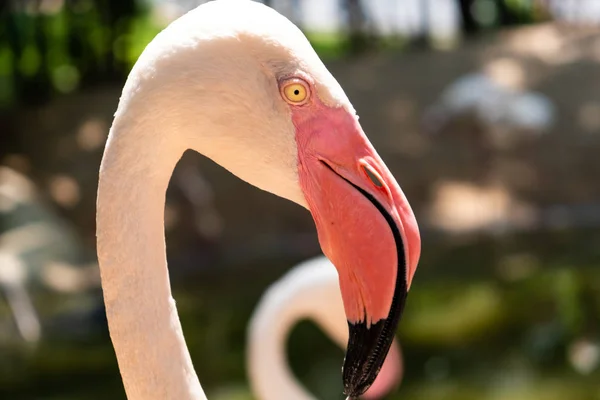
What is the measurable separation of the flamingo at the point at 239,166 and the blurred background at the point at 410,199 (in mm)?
4171

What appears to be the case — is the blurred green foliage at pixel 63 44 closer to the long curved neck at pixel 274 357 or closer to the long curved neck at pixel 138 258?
the long curved neck at pixel 274 357

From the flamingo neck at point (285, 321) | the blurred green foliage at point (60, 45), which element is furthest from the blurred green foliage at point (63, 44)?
the flamingo neck at point (285, 321)

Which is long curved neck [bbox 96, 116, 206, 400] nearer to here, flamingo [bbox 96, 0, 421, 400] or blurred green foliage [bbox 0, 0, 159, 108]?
flamingo [bbox 96, 0, 421, 400]

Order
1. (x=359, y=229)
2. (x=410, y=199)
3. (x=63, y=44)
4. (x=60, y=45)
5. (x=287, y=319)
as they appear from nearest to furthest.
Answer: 1. (x=359, y=229)
2. (x=287, y=319)
3. (x=410, y=199)
4. (x=63, y=44)
5. (x=60, y=45)

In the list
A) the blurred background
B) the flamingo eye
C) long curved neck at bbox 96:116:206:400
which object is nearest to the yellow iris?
the flamingo eye

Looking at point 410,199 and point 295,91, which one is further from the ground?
point 295,91

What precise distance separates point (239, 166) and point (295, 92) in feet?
0.52

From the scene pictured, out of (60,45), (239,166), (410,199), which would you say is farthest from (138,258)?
(60,45)

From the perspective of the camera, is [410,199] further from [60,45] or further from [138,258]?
[138,258]

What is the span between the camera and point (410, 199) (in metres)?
9.17

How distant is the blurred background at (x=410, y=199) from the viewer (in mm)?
6164

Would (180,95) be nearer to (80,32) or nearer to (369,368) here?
(369,368)

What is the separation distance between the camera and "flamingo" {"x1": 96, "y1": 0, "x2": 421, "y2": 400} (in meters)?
1.51

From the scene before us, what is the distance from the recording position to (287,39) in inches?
60.3
